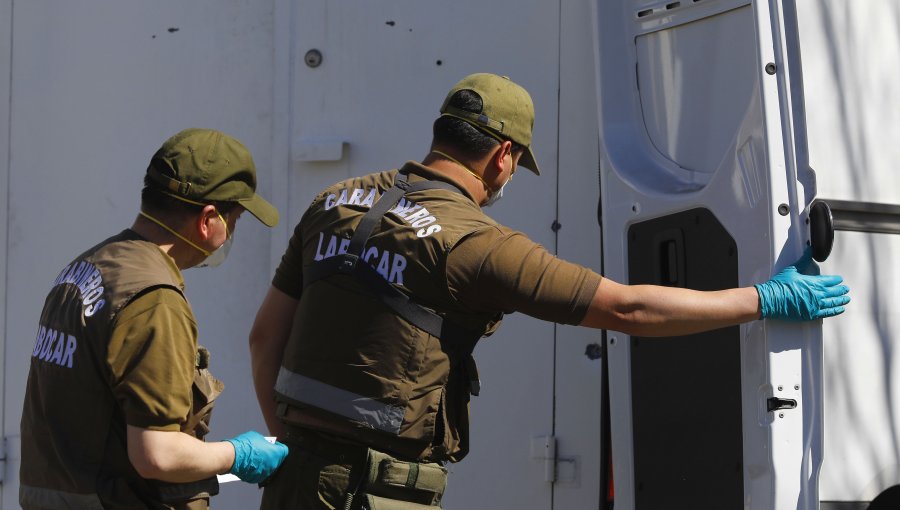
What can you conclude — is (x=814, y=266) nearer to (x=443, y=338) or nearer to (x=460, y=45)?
(x=443, y=338)

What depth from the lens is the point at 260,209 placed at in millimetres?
2627

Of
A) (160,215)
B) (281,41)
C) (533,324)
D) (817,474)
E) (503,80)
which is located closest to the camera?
(160,215)

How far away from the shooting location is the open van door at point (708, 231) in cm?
265

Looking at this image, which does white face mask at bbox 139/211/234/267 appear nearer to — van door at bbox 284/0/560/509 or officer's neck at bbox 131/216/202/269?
officer's neck at bbox 131/216/202/269

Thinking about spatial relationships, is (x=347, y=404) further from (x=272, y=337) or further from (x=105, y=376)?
(x=105, y=376)

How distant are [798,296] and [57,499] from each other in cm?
158

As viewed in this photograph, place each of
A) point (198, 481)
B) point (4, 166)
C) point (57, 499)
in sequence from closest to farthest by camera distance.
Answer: point (57, 499) → point (198, 481) → point (4, 166)

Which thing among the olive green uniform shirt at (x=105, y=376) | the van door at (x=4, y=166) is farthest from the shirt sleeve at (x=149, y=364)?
the van door at (x=4, y=166)

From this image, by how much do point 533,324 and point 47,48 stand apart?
197cm

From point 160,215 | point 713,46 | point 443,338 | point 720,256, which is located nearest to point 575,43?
point 713,46

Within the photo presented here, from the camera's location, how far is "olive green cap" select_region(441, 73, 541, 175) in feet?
8.99

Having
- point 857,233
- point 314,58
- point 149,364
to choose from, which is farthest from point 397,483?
point 314,58

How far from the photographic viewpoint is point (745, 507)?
273 cm

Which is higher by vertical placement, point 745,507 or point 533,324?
point 533,324
